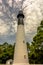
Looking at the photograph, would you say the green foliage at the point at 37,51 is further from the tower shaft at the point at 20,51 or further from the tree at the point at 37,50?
the tower shaft at the point at 20,51

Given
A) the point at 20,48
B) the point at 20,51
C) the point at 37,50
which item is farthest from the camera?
the point at 37,50

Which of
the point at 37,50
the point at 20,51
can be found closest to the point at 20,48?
the point at 20,51

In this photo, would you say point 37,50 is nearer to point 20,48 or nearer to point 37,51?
point 37,51

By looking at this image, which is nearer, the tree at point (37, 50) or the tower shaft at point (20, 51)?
the tower shaft at point (20, 51)

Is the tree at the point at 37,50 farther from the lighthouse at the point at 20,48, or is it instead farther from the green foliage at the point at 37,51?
the lighthouse at the point at 20,48

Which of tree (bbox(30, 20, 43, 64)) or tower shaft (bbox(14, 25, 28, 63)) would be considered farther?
tree (bbox(30, 20, 43, 64))

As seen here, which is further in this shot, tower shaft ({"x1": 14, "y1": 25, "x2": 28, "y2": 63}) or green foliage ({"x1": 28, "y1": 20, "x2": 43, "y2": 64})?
green foliage ({"x1": 28, "y1": 20, "x2": 43, "y2": 64})

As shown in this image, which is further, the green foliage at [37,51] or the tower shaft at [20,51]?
the green foliage at [37,51]

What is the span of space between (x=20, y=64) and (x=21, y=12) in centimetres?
827

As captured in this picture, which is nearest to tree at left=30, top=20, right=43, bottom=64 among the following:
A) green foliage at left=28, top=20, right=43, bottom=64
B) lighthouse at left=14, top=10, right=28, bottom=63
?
green foliage at left=28, top=20, right=43, bottom=64

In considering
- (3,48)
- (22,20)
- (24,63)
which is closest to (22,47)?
(24,63)

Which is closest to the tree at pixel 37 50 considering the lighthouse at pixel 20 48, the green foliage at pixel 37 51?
the green foliage at pixel 37 51

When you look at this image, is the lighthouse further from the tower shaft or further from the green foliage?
the green foliage

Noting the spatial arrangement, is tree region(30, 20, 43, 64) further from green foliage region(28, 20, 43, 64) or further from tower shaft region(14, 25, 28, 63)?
tower shaft region(14, 25, 28, 63)
